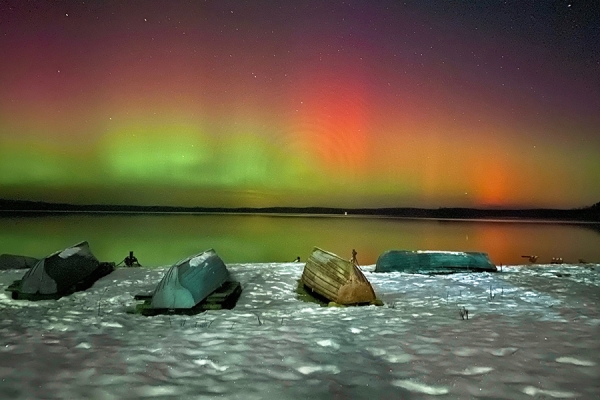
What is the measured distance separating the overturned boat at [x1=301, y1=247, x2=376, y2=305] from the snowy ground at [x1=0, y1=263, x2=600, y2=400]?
507mm

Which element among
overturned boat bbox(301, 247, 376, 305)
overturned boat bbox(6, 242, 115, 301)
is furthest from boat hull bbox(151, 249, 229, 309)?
overturned boat bbox(6, 242, 115, 301)

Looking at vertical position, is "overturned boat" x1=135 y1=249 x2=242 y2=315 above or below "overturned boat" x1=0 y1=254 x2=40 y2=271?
above

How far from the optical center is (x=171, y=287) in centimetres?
797

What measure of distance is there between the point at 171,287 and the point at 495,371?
232 inches

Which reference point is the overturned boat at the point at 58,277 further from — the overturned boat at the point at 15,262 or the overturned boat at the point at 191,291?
the overturned boat at the point at 15,262

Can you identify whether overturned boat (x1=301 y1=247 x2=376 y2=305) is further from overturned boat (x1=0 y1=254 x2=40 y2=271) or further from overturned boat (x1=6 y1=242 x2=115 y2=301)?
→ overturned boat (x1=0 y1=254 x2=40 y2=271)

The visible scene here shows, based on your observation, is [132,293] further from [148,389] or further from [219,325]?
[148,389]

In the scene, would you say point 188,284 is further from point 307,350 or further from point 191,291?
point 307,350

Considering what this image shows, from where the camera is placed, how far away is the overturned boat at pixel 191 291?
7.77 m

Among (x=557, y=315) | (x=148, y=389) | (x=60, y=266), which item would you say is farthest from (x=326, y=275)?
(x=60, y=266)

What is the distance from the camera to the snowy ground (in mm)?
4148

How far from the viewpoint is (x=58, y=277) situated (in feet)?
30.8

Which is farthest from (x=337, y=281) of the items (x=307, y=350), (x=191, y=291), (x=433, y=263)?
(x=433, y=263)

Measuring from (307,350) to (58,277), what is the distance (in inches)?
278
